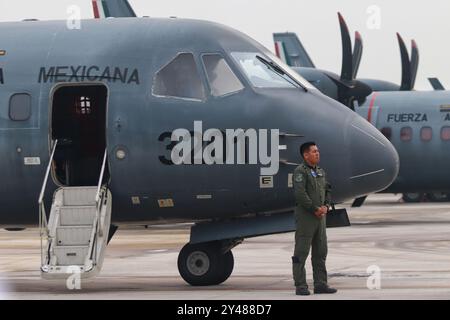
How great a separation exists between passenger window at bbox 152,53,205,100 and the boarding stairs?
4.38ft

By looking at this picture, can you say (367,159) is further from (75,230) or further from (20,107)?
(20,107)

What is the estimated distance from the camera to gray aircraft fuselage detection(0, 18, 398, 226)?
1736cm

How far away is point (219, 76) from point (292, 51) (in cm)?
4018

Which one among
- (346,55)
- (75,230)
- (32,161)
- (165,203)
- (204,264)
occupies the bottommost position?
(204,264)

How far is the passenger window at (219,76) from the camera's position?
17656 mm

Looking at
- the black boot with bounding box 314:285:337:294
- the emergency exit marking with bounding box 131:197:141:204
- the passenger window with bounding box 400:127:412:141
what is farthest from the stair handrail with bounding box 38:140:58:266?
the passenger window with bounding box 400:127:412:141

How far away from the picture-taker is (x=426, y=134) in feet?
127

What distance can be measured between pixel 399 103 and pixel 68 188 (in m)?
23.3

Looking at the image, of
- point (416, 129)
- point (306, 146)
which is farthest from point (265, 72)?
point (416, 129)

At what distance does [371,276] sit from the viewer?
19.6 metres

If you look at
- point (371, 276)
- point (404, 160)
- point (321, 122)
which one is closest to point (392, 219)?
point (404, 160)

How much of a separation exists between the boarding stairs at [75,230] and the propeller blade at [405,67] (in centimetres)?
2593
